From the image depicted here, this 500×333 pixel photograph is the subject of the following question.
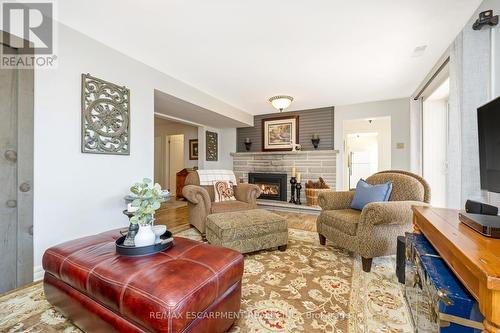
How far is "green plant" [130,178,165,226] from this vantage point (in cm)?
128

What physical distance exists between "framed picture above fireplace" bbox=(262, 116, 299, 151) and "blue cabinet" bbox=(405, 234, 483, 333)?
363cm

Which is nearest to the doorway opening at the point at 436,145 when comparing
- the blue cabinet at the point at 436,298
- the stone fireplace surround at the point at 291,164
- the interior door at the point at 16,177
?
the stone fireplace surround at the point at 291,164

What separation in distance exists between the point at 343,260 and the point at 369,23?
2202 mm

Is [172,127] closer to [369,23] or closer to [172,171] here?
[172,171]

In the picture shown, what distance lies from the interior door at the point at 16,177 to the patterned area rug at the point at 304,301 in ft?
0.65

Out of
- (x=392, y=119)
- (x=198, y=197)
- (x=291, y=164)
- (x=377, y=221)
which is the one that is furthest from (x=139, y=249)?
(x=392, y=119)


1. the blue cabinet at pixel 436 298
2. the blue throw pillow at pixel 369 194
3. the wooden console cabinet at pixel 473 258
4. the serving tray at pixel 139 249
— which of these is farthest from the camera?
the blue throw pillow at pixel 369 194

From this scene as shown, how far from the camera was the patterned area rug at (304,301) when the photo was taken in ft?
4.15

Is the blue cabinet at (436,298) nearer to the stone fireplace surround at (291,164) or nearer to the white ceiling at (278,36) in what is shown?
the white ceiling at (278,36)

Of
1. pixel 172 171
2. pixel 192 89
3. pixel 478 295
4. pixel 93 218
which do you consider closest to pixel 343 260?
pixel 478 295

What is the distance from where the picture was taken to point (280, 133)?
4.94 meters

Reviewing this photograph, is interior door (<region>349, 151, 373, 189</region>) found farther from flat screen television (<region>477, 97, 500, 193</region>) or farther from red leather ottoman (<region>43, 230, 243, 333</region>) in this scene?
red leather ottoman (<region>43, 230, 243, 333</region>)

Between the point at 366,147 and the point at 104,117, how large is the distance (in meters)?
6.59

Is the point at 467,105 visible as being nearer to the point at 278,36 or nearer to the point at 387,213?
the point at 387,213
